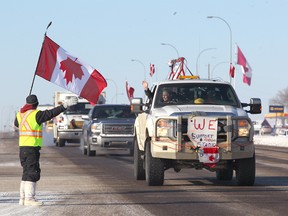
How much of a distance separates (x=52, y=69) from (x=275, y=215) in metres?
9.49

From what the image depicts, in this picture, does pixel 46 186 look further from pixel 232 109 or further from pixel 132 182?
pixel 232 109

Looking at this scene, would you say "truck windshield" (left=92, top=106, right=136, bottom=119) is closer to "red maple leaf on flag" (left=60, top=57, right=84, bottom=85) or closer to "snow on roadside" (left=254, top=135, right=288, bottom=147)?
"red maple leaf on flag" (left=60, top=57, right=84, bottom=85)

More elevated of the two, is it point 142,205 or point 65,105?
point 65,105

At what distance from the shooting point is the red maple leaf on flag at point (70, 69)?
20.9 m

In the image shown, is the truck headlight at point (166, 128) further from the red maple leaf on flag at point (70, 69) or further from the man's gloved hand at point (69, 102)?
the red maple leaf on flag at point (70, 69)

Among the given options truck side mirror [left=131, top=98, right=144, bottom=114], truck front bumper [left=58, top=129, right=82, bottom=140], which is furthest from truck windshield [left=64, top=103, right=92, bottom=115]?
truck side mirror [left=131, top=98, right=144, bottom=114]

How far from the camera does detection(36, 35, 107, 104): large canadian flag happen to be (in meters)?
20.2

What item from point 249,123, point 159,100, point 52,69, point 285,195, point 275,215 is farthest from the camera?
point 52,69

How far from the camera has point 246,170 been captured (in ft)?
56.2

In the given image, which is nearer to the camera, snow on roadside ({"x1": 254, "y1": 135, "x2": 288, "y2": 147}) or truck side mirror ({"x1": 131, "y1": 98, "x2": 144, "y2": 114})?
truck side mirror ({"x1": 131, "y1": 98, "x2": 144, "y2": 114})

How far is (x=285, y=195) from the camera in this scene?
15156mm

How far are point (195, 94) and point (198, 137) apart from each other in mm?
1788

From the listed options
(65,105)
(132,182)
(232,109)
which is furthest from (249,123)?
(65,105)

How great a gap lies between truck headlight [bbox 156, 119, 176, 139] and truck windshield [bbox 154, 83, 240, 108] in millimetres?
1178
